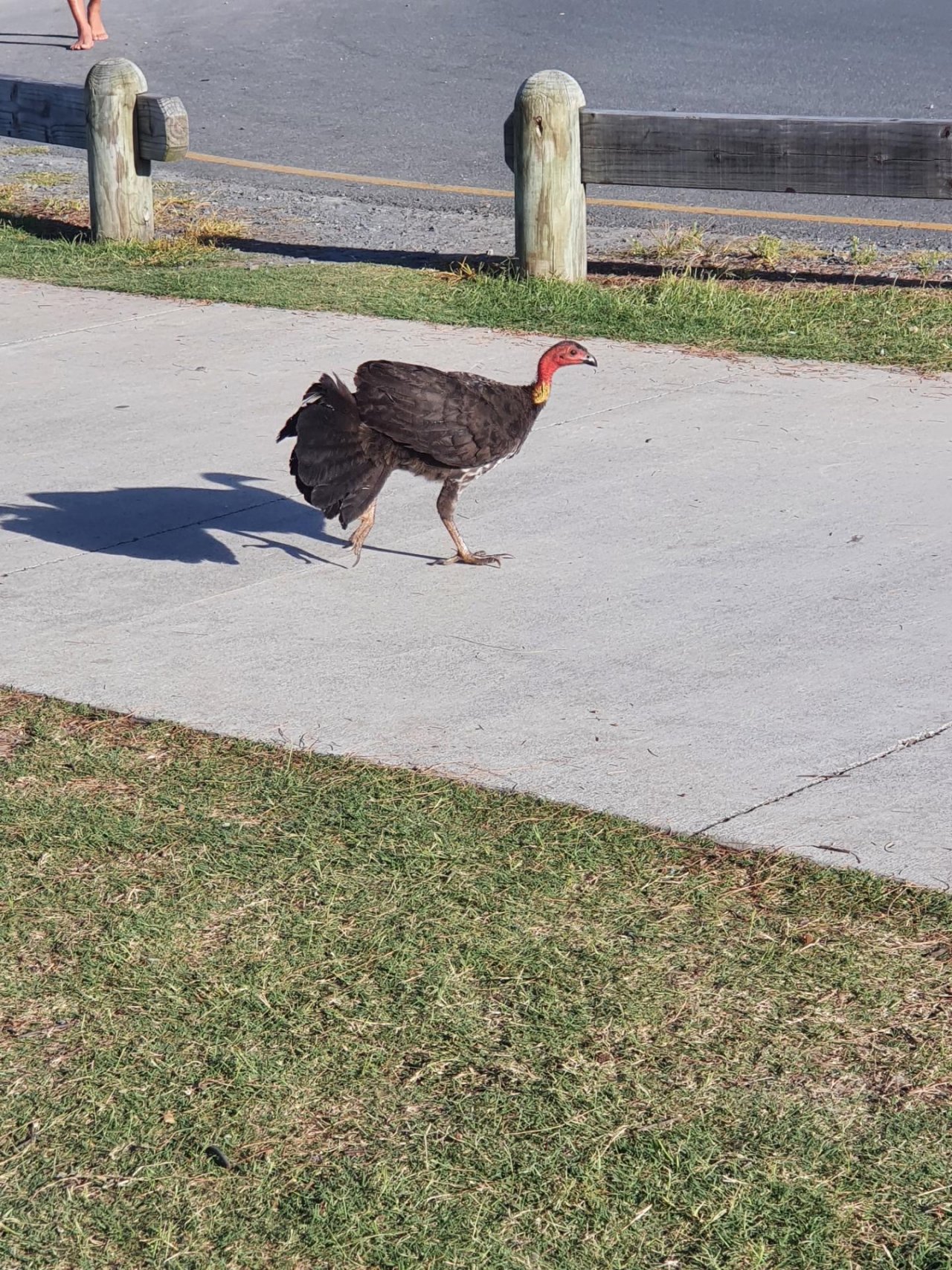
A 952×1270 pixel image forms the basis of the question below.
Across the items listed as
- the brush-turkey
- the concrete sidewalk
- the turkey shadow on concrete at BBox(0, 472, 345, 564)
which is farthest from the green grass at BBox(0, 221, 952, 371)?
the brush-turkey

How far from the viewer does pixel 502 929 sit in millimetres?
3998

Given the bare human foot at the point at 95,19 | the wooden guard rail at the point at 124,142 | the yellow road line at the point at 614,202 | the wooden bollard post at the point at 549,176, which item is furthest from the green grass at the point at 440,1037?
the bare human foot at the point at 95,19

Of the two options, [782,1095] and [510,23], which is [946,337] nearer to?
[782,1095]

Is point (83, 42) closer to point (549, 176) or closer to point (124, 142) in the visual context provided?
point (124, 142)

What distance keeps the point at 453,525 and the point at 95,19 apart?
1829 centimetres

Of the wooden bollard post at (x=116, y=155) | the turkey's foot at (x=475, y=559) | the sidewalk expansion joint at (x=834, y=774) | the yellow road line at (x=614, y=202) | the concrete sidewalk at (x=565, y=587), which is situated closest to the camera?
the sidewalk expansion joint at (x=834, y=774)

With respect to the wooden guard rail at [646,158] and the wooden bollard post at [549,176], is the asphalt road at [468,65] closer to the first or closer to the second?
the wooden guard rail at [646,158]

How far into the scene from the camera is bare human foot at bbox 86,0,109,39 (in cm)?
2211

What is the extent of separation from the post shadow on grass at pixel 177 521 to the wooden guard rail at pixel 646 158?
3.73 metres

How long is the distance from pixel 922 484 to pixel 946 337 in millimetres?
2417

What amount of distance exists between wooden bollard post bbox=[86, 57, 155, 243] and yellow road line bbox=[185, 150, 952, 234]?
1.89 m

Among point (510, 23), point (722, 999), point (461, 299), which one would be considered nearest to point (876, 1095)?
point (722, 999)

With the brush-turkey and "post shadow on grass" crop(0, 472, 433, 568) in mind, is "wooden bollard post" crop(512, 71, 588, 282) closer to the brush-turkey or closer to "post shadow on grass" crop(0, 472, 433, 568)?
"post shadow on grass" crop(0, 472, 433, 568)

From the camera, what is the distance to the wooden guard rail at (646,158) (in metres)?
9.89
